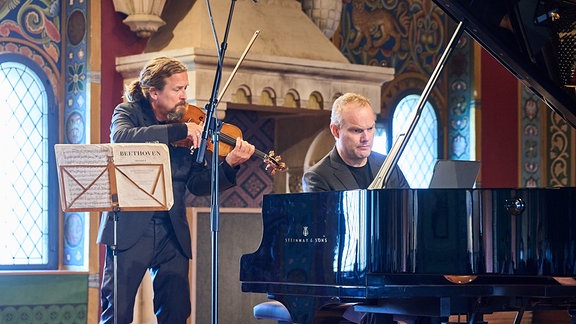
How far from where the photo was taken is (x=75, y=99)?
6.55 m

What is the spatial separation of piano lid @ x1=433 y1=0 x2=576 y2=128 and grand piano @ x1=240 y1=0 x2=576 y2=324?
2.71 ft

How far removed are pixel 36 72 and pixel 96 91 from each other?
419 millimetres

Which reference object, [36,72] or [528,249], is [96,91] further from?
[528,249]

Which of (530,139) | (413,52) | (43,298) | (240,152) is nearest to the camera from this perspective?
(240,152)

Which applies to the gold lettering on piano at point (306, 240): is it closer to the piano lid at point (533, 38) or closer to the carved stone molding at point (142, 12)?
the piano lid at point (533, 38)

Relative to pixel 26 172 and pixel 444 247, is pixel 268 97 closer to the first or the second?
pixel 26 172

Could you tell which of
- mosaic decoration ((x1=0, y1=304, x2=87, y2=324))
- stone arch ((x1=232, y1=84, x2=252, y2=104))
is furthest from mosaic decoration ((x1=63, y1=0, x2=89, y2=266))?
stone arch ((x1=232, y1=84, x2=252, y2=104))

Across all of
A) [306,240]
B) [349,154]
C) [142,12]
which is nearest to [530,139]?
[142,12]

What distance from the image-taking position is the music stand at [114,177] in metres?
4.25

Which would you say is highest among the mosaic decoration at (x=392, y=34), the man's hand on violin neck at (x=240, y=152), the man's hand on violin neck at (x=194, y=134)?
the mosaic decoration at (x=392, y=34)

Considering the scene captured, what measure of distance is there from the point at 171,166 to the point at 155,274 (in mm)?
497

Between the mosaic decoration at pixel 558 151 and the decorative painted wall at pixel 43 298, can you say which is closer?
the decorative painted wall at pixel 43 298

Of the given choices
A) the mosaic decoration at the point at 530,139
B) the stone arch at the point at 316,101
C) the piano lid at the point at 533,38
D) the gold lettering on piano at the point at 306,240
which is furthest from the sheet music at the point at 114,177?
the mosaic decoration at the point at 530,139

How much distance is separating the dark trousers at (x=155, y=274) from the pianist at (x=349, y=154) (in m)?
0.68
